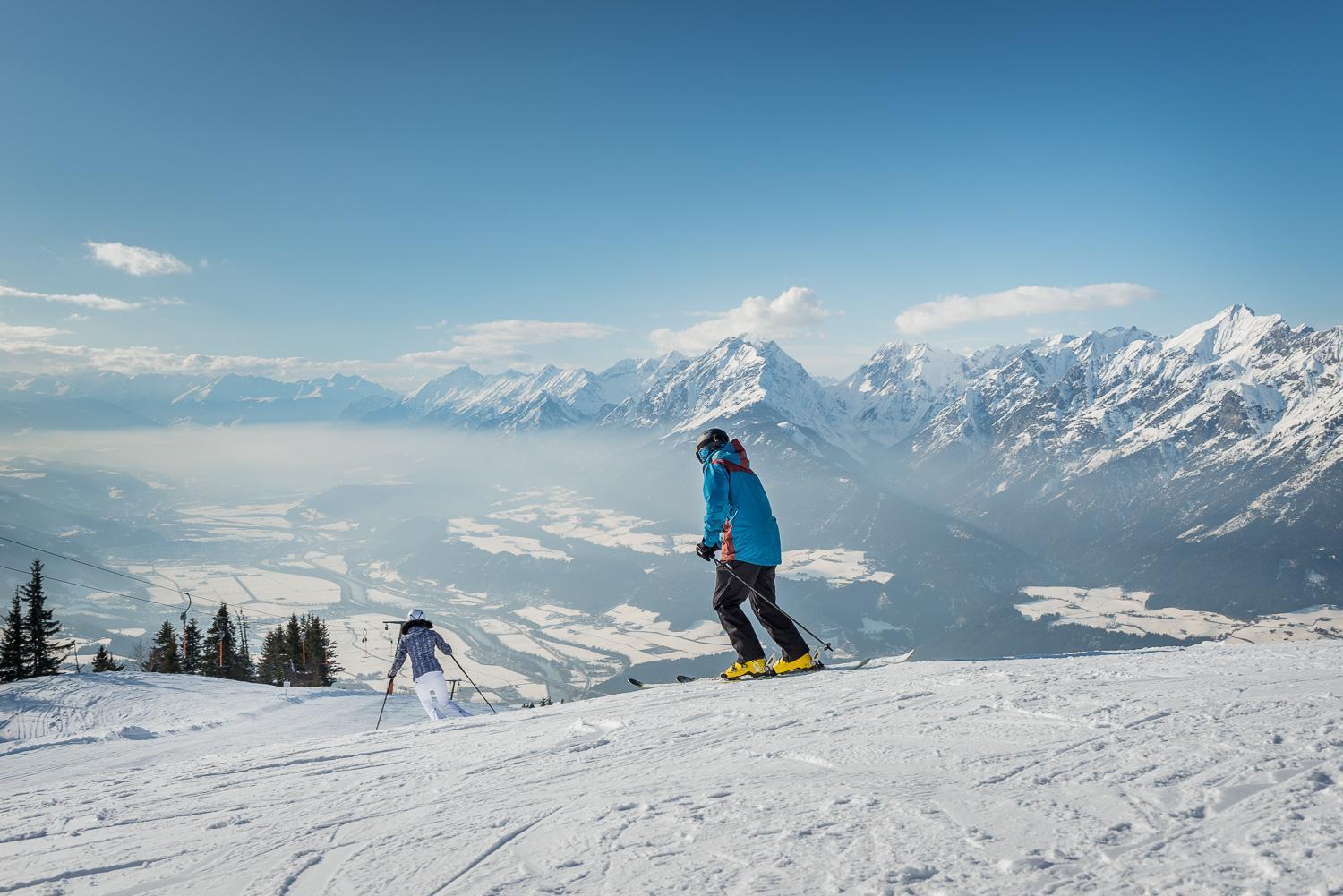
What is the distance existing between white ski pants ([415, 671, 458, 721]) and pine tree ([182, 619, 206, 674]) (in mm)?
42531

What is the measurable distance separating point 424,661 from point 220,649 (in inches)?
1761

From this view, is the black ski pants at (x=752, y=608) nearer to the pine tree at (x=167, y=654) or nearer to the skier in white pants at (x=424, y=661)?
the skier in white pants at (x=424, y=661)

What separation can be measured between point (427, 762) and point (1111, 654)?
29.9 feet

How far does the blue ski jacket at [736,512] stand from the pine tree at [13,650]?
5047cm

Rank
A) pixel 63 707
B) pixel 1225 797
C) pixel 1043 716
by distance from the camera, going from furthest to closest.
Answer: pixel 63 707, pixel 1043 716, pixel 1225 797

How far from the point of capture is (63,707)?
1678 cm

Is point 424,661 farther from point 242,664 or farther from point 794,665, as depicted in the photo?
point 242,664

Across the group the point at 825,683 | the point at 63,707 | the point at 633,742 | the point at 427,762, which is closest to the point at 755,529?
the point at 825,683

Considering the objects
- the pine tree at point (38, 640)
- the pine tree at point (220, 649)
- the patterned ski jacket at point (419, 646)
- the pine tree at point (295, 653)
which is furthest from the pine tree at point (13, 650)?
the patterned ski jacket at point (419, 646)

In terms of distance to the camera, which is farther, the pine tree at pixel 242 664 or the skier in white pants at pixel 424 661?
the pine tree at pixel 242 664

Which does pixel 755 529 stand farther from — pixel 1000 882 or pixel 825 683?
pixel 1000 882

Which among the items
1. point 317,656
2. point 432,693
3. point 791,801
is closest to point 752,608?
point 791,801

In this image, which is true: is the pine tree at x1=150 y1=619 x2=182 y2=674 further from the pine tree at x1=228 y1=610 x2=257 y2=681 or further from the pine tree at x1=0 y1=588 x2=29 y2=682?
the pine tree at x1=0 y1=588 x2=29 y2=682

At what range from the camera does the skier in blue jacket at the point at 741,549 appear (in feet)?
29.5
